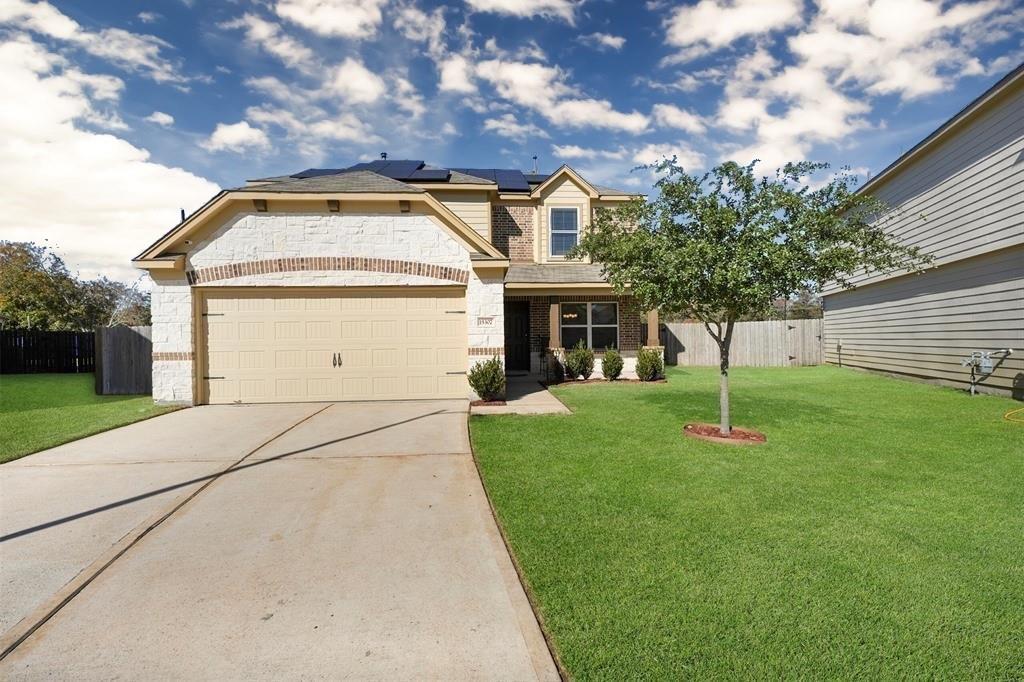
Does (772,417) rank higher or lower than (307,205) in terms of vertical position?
lower

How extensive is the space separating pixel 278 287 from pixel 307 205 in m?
1.85

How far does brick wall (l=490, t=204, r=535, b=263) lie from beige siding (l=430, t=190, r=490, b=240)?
67cm

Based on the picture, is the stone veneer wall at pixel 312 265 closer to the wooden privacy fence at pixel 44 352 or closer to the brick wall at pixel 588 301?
the brick wall at pixel 588 301

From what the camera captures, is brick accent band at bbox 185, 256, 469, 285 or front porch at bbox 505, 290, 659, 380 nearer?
brick accent band at bbox 185, 256, 469, 285

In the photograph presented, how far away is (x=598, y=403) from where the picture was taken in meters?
9.90

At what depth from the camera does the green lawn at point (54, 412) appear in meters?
6.91

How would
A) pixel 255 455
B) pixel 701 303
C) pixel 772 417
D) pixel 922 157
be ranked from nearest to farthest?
pixel 255 455
pixel 701 303
pixel 772 417
pixel 922 157

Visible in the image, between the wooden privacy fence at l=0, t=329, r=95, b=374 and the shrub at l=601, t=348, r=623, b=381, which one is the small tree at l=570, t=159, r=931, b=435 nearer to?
the shrub at l=601, t=348, r=623, b=381

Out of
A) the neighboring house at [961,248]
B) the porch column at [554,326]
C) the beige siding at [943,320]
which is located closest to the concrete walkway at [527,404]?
the porch column at [554,326]

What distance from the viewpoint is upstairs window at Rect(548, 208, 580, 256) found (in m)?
15.6

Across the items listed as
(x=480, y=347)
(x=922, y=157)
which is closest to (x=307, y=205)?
Result: (x=480, y=347)

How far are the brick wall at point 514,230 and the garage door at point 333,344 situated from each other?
18.9ft

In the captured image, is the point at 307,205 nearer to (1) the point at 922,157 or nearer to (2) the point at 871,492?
(2) the point at 871,492

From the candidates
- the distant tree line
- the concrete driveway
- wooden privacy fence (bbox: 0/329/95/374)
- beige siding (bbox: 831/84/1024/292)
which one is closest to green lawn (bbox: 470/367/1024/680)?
the concrete driveway
